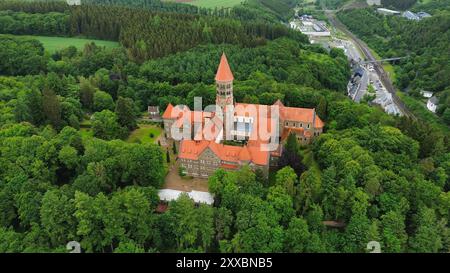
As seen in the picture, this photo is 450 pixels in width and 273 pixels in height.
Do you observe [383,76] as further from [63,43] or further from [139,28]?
[63,43]

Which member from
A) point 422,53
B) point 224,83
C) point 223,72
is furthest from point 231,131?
point 422,53

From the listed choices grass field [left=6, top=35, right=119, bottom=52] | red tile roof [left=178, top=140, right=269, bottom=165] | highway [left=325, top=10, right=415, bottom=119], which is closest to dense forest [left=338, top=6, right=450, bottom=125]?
highway [left=325, top=10, right=415, bottom=119]

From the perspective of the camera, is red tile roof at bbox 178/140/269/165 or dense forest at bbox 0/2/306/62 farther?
dense forest at bbox 0/2/306/62

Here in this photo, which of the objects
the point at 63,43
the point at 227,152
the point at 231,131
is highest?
the point at 63,43

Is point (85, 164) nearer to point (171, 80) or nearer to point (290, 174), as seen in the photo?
point (290, 174)

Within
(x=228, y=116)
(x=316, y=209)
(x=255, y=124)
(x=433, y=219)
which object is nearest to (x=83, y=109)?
(x=228, y=116)

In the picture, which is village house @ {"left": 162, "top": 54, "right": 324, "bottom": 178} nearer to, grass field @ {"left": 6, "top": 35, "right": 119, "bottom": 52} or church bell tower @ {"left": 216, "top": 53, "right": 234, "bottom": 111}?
church bell tower @ {"left": 216, "top": 53, "right": 234, "bottom": 111}
